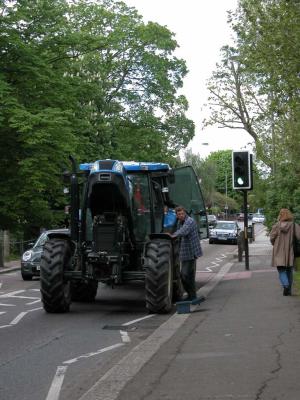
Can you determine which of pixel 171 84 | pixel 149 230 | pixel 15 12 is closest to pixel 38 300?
pixel 149 230

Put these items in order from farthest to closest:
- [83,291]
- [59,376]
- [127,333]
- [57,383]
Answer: [83,291], [127,333], [59,376], [57,383]

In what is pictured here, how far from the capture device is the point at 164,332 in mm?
9398

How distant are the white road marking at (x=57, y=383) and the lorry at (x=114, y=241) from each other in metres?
4.42

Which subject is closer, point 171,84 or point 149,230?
point 149,230

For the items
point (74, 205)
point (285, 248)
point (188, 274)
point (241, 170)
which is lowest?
point (188, 274)

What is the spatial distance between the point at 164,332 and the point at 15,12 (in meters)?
18.8

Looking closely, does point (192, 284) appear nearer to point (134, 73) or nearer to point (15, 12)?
point (15, 12)

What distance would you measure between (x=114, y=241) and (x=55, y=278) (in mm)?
1276

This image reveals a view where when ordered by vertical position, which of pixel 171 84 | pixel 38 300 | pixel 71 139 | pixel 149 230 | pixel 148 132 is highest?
pixel 171 84

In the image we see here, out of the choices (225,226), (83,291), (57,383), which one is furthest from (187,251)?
(225,226)

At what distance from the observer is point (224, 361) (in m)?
7.10

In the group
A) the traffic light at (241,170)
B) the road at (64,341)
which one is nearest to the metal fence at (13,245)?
the traffic light at (241,170)

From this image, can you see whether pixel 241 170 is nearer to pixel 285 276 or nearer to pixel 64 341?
pixel 285 276

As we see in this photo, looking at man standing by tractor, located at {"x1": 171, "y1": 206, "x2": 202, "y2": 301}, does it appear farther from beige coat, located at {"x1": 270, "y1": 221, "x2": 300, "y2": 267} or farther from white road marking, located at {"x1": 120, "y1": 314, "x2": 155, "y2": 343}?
beige coat, located at {"x1": 270, "y1": 221, "x2": 300, "y2": 267}
